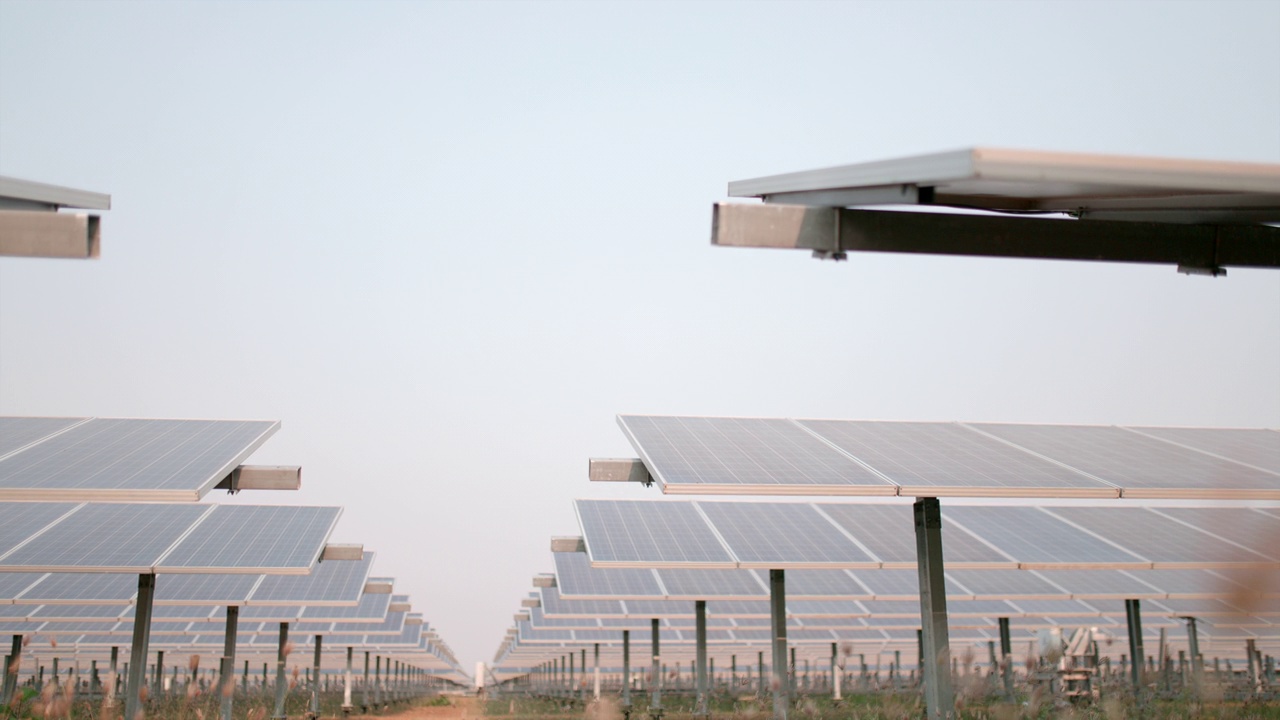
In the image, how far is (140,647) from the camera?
1251 centimetres

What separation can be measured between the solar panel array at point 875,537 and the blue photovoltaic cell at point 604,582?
1.75 m

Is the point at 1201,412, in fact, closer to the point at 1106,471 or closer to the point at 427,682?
the point at 1106,471

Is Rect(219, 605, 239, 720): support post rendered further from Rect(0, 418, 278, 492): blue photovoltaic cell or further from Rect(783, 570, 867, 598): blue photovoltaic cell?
Rect(783, 570, 867, 598): blue photovoltaic cell

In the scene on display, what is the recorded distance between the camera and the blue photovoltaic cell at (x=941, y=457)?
10695mm

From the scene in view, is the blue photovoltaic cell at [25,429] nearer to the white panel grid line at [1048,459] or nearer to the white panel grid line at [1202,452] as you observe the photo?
the white panel grid line at [1048,459]

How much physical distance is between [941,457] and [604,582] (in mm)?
10517

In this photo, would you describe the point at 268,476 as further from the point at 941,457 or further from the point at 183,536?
the point at 941,457

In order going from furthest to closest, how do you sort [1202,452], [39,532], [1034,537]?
[1034,537] → [39,532] → [1202,452]

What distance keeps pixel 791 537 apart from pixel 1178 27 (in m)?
11.4

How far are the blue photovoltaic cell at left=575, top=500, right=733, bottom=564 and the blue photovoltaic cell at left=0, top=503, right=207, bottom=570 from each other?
572 centimetres

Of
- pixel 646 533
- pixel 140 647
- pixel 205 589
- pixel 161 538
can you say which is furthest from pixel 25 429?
pixel 646 533

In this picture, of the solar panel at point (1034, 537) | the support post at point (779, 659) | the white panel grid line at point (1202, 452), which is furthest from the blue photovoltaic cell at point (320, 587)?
the white panel grid line at point (1202, 452)

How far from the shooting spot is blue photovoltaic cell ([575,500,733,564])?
15391mm

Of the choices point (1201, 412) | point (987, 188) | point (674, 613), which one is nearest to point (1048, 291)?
point (987, 188)
